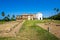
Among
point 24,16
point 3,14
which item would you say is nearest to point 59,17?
point 24,16

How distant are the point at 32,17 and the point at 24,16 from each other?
6.39 meters

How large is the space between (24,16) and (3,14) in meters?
13.6

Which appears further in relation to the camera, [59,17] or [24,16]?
[24,16]

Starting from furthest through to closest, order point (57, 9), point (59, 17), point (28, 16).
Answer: point (28, 16)
point (57, 9)
point (59, 17)

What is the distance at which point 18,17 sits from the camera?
87.5 meters

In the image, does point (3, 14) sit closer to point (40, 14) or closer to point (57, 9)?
point (40, 14)

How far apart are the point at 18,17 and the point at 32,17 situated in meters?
8.93

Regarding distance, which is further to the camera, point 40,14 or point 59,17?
point 40,14

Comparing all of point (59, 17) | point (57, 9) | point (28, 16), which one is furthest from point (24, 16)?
point (59, 17)

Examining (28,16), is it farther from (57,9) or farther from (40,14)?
(57,9)

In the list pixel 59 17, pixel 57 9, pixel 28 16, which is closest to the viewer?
pixel 59 17

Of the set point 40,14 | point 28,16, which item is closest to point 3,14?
point 28,16

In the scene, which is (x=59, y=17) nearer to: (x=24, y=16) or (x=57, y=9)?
(x=57, y=9)

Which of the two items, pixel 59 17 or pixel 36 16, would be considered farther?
pixel 36 16
